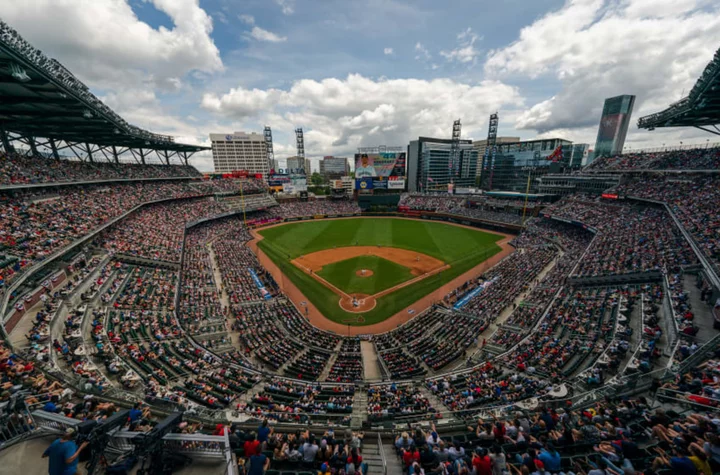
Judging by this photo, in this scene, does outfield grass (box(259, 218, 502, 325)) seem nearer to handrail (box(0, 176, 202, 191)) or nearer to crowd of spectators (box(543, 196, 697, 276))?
crowd of spectators (box(543, 196, 697, 276))

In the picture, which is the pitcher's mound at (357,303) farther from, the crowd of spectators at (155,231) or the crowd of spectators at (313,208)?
the crowd of spectators at (313,208)

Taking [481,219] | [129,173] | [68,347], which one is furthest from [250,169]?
[68,347]

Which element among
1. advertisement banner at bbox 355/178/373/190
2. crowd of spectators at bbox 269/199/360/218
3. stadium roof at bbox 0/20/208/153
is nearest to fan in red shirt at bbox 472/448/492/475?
stadium roof at bbox 0/20/208/153

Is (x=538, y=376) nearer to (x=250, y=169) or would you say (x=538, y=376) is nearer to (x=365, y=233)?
(x=365, y=233)

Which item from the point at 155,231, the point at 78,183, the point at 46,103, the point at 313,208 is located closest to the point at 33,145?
the point at 78,183

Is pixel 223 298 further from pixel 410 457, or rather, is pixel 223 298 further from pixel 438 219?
pixel 438 219

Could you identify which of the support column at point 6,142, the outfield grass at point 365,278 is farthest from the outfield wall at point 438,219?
the support column at point 6,142
